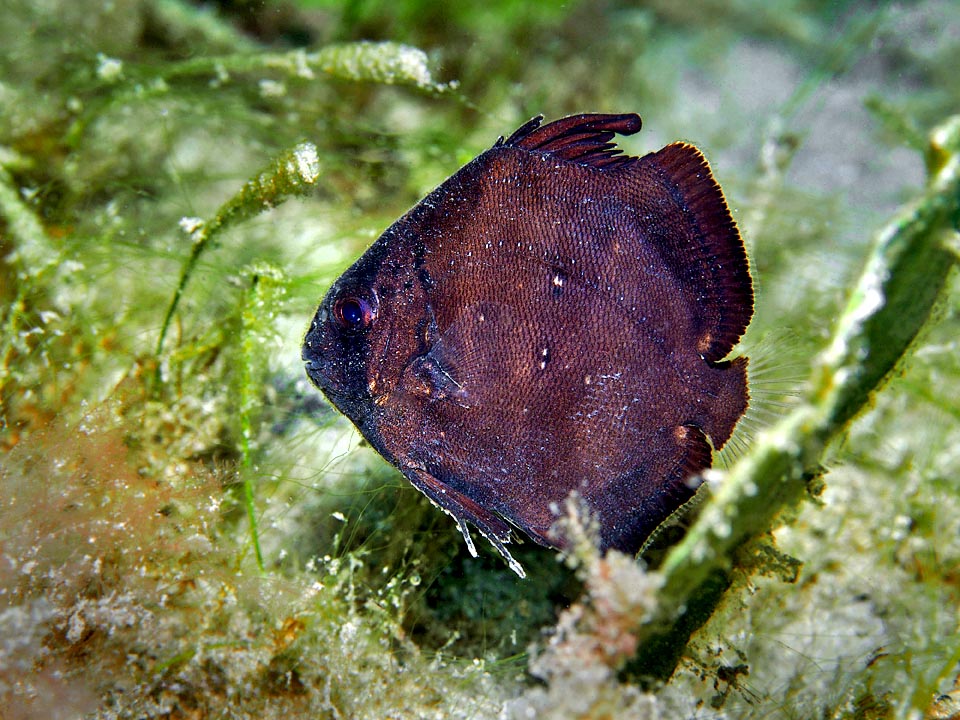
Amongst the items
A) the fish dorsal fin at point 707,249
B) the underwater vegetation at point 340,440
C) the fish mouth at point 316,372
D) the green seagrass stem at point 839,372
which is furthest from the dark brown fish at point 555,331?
the green seagrass stem at point 839,372

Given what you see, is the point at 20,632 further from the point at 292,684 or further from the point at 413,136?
the point at 413,136

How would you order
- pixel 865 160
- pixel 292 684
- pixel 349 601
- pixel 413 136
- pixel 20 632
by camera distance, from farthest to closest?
1. pixel 865 160
2. pixel 413 136
3. pixel 349 601
4. pixel 292 684
5. pixel 20 632

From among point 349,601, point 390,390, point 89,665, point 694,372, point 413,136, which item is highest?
point 413,136

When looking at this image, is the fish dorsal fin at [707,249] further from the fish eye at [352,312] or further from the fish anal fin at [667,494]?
the fish eye at [352,312]

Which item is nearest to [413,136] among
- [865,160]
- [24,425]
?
[24,425]

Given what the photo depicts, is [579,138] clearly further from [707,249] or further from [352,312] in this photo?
[352,312]

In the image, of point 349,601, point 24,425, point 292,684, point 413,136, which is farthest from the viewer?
point 413,136

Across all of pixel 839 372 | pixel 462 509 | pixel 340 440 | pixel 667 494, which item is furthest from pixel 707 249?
pixel 340 440
